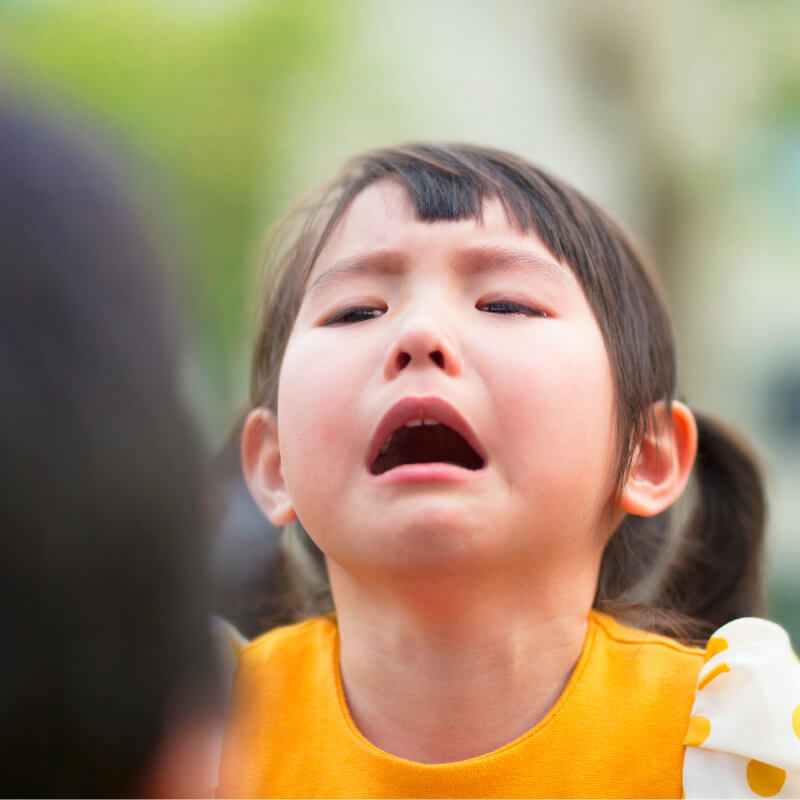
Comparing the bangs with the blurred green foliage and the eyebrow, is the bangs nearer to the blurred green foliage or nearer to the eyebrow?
the eyebrow

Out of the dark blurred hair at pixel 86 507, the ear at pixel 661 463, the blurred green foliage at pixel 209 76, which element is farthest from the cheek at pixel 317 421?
the blurred green foliage at pixel 209 76

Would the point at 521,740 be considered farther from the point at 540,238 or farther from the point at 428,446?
the point at 540,238

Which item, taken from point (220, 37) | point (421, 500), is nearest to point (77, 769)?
point (421, 500)

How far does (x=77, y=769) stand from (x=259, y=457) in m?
0.84

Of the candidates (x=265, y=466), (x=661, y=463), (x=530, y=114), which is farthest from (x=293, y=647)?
(x=530, y=114)

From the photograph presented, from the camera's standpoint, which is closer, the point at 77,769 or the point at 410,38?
the point at 77,769

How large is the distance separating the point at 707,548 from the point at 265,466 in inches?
35.9

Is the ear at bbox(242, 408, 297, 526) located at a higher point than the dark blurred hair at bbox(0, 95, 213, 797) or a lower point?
lower

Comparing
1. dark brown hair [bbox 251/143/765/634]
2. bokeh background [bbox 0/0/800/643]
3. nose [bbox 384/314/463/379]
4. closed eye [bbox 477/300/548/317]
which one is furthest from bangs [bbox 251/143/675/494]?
bokeh background [bbox 0/0/800/643]

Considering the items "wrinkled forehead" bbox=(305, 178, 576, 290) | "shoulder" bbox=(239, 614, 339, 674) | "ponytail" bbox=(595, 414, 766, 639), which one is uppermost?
"wrinkled forehead" bbox=(305, 178, 576, 290)

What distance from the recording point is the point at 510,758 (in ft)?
4.31

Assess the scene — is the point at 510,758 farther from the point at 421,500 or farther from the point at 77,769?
the point at 77,769

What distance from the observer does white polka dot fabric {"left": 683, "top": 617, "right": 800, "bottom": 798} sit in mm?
1217

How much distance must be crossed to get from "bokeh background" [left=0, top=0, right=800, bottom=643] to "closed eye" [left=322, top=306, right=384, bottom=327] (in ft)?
11.8
